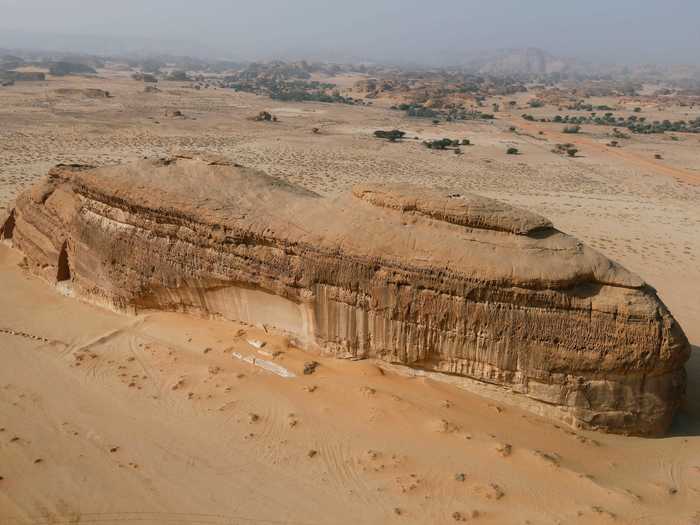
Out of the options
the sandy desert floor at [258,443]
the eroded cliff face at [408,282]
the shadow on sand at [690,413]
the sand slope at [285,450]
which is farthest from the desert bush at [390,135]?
the sand slope at [285,450]

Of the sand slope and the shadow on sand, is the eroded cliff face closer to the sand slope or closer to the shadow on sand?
the shadow on sand

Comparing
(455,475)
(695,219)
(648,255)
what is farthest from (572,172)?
(455,475)

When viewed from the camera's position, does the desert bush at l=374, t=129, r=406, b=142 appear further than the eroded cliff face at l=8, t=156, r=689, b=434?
Yes

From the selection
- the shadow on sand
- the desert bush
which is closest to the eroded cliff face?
the shadow on sand

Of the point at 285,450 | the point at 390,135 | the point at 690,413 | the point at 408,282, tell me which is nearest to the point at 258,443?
the point at 285,450

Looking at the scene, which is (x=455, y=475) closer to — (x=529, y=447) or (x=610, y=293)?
(x=529, y=447)
